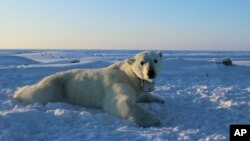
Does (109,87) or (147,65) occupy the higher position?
(147,65)

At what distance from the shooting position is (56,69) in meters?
13.0

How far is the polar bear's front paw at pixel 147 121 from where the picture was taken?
4531 millimetres

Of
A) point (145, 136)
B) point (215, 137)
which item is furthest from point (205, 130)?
point (145, 136)

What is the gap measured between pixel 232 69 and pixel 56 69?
19.2 ft

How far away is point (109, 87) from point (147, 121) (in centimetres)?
116

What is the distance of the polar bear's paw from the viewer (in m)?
4.53

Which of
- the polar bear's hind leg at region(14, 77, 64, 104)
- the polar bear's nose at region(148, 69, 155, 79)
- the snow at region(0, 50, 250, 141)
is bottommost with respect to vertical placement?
the snow at region(0, 50, 250, 141)

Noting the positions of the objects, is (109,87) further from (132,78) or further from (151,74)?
(151,74)

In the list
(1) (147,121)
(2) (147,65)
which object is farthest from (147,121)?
(2) (147,65)

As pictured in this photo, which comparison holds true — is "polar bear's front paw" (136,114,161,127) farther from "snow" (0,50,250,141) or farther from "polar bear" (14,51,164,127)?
"polar bear" (14,51,164,127)

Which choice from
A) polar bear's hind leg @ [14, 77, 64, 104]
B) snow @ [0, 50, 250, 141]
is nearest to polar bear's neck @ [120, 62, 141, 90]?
snow @ [0, 50, 250, 141]

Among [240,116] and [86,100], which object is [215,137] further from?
[86,100]

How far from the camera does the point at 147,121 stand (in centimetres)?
455

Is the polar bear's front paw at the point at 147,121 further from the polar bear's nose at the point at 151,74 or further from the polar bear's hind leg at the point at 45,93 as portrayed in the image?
the polar bear's hind leg at the point at 45,93
